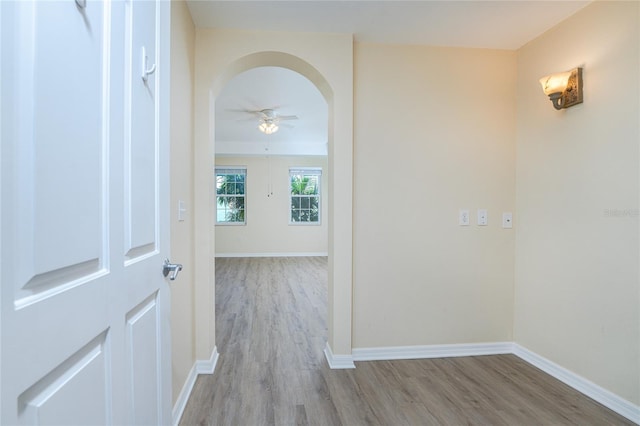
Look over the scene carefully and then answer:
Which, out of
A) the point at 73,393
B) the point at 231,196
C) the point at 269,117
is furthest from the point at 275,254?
the point at 73,393

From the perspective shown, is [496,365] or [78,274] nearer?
[78,274]

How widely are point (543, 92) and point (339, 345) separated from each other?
2469mm

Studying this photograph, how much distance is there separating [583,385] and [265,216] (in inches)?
256

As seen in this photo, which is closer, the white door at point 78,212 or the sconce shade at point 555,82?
the white door at point 78,212

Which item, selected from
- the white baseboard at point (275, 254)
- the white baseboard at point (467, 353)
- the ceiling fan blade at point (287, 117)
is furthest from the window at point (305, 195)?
the white baseboard at point (467, 353)

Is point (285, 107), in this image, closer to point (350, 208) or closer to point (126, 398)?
point (350, 208)

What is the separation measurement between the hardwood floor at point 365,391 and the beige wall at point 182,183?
1.13 ft

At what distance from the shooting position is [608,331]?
73.9 inches

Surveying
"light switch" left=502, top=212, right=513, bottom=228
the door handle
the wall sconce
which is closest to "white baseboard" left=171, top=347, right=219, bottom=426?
the door handle

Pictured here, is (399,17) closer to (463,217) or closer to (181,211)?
(463,217)

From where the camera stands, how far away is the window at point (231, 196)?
7.55 metres

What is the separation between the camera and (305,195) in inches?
310

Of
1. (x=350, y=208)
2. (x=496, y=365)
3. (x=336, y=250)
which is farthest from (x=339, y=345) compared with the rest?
(x=496, y=365)

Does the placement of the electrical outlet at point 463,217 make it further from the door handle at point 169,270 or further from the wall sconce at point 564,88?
the door handle at point 169,270
